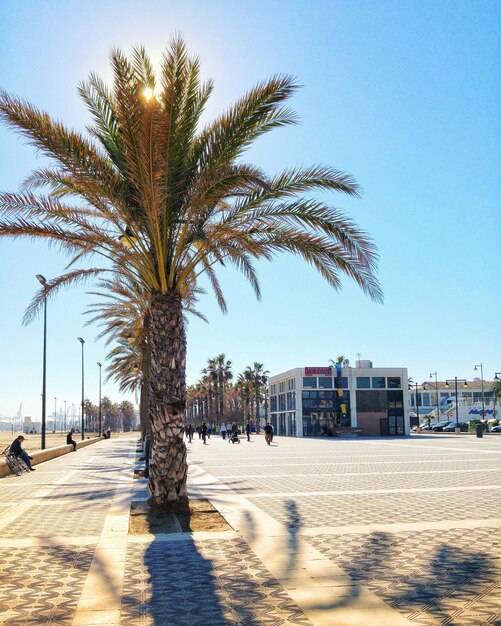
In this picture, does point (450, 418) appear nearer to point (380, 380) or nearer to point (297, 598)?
point (380, 380)

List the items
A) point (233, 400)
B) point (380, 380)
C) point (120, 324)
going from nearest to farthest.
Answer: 1. point (120, 324)
2. point (380, 380)
3. point (233, 400)

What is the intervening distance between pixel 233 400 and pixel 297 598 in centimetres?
9437

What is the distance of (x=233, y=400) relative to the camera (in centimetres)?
9931

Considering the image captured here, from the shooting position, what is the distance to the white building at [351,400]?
200 ft

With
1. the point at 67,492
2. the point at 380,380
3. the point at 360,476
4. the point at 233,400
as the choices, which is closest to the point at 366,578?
the point at 67,492

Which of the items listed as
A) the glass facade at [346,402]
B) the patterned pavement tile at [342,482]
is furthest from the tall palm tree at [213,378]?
the patterned pavement tile at [342,482]

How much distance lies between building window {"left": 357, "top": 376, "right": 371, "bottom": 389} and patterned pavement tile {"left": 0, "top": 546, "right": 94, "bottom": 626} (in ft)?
181

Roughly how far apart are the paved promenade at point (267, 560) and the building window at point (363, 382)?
47.6 m

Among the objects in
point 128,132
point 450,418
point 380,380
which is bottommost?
point 450,418

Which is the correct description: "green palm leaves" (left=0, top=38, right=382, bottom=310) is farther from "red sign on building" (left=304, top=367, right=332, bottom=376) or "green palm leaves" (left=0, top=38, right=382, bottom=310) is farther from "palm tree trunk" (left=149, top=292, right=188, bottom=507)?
"red sign on building" (left=304, top=367, right=332, bottom=376)

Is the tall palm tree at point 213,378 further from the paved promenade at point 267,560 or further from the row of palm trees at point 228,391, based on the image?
the paved promenade at point 267,560

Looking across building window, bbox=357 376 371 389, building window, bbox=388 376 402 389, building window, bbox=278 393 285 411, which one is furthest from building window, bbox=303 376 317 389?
building window, bbox=388 376 402 389

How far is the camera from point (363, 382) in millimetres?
61625

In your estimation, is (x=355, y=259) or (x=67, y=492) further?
(x=67, y=492)
